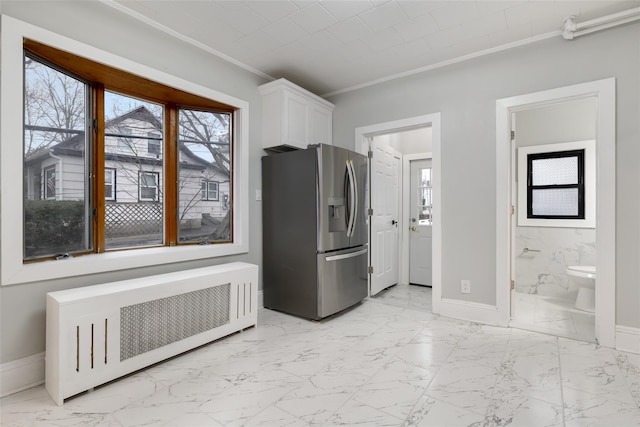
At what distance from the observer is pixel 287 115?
10.8 feet

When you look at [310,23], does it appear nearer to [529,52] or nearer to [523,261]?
[529,52]

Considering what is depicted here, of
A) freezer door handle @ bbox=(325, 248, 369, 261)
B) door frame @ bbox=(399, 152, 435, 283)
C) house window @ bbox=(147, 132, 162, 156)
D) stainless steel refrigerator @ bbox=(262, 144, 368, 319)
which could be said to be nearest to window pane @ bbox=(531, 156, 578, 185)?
door frame @ bbox=(399, 152, 435, 283)

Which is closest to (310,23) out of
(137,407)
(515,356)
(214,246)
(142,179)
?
(142,179)

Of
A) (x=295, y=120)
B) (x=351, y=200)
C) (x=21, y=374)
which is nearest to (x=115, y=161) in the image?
(x=21, y=374)

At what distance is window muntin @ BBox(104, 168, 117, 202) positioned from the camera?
2.46 metres

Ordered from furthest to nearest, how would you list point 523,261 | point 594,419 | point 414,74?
point 523,261 < point 414,74 < point 594,419

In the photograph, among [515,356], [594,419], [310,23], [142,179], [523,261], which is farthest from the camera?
[523,261]

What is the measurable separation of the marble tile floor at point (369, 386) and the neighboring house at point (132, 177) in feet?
3.96

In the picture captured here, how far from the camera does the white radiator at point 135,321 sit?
1.74 metres

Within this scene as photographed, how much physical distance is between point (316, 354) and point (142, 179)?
2054 mm

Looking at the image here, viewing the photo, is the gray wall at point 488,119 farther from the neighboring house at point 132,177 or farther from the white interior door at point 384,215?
the neighboring house at point 132,177

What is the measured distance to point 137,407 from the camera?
5.54 feet

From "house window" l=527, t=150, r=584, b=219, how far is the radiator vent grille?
3.94m

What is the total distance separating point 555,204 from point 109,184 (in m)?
4.86
